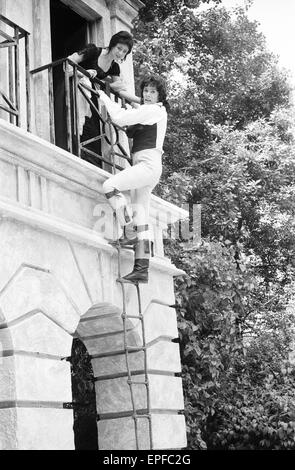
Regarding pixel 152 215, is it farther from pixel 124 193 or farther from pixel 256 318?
pixel 256 318

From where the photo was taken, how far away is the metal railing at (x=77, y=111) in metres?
8.12

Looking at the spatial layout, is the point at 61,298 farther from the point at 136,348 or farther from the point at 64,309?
the point at 136,348

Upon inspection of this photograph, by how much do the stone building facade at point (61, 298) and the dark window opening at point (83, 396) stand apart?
521 centimetres

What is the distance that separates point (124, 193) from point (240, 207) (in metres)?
10.5

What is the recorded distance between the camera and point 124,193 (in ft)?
28.3

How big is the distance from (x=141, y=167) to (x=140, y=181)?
153 millimetres

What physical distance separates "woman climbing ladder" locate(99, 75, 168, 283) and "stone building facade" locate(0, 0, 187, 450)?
0.30 metres

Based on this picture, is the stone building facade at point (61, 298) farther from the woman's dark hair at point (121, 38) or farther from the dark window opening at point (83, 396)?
the dark window opening at point (83, 396)

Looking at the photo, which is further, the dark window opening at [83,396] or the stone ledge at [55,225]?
the dark window opening at [83,396]

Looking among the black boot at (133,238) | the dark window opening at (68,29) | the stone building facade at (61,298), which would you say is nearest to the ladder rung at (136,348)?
the stone building facade at (61,298)

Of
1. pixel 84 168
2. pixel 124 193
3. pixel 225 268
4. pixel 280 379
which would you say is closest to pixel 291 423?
pixel 280 379

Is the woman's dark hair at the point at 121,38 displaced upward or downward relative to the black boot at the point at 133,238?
upward

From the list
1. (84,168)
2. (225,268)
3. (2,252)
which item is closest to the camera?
(2,252)

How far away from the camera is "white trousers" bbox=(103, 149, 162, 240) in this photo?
791cm
